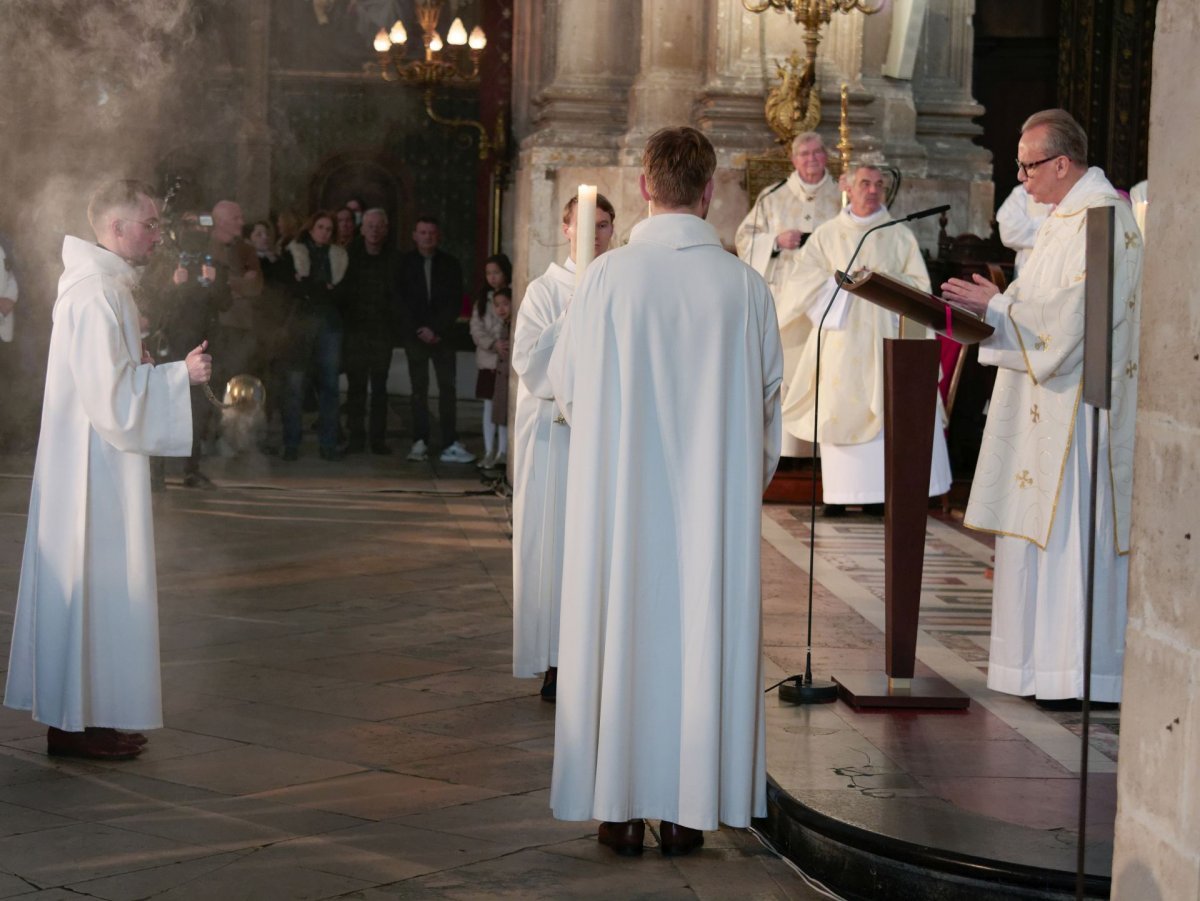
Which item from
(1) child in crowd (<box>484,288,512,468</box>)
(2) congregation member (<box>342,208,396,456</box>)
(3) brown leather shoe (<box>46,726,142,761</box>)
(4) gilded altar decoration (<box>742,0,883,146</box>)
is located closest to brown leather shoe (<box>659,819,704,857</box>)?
(3) brown leather shoe (<box>46,726,142,761</box>)

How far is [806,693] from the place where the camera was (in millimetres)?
5559

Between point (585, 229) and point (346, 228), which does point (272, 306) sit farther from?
point (585, 229)

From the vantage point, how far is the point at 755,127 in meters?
11.5

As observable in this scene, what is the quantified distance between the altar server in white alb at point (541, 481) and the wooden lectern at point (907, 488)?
0.97 m

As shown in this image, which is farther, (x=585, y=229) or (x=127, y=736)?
(x=127, y=736)

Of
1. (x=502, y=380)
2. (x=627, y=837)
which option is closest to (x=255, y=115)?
(x=502, y=380)

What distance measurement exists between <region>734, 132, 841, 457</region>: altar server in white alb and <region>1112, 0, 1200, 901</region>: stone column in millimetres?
7463

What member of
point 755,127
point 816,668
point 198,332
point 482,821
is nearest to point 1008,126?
point 755,127

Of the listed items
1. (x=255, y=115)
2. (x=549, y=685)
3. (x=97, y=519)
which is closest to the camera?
(x=97, y=519)

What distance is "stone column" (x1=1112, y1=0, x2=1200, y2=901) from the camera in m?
2.93

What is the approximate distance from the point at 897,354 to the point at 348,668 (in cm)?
226

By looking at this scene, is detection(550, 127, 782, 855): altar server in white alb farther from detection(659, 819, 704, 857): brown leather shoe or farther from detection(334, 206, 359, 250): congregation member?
detection(334, 206, 359, 250): congregation member

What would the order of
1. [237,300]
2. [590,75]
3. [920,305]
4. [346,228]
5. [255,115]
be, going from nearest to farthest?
[920,305]
[590,75]
[237,300]
[346,228]
[255,115]

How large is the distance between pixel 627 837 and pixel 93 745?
1.67m
